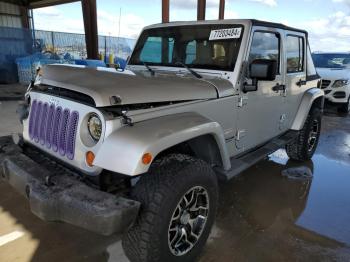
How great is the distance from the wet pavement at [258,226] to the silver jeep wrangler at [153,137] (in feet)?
1.81

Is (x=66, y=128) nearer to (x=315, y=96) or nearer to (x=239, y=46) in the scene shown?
(x=239, y=46)

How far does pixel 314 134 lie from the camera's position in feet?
16.4

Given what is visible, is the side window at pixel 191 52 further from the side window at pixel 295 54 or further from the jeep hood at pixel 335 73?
the jeep hood at pixel 335 73

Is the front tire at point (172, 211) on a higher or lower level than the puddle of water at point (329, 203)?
higher

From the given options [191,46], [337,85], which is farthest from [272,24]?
[337,85]

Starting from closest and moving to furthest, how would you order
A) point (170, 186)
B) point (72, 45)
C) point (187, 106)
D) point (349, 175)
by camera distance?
point (170, 186) < point (187, 106) < point (349, 175) < point (72, 45)

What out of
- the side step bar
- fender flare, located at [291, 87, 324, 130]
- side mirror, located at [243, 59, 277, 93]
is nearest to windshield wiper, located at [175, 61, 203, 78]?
side mirror, located at [243, 59, 277, 93]

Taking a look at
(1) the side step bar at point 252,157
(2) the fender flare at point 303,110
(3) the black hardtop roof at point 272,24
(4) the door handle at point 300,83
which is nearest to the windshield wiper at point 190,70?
(3) the black hardtop roof at point 272,24

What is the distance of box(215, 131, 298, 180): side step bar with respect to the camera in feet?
9.14

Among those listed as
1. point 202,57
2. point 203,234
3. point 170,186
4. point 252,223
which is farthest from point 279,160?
point 170,186

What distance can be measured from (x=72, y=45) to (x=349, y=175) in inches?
550

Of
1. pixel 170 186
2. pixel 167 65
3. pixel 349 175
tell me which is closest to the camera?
pixel 170 186

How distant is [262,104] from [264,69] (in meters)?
0.65

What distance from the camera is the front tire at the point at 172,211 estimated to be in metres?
1.97
